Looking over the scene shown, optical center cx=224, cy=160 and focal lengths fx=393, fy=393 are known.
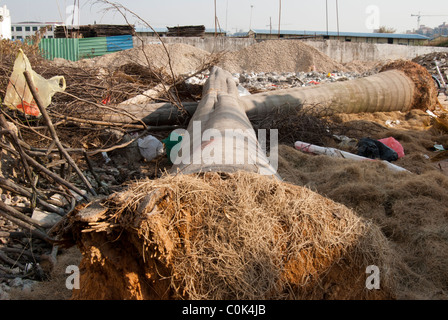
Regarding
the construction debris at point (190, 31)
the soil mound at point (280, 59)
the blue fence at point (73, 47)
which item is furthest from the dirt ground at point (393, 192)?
the construction debris at point (190, 31)

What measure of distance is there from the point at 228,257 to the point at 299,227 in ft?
1.43

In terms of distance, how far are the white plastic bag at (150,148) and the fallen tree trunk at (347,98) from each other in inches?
20.7

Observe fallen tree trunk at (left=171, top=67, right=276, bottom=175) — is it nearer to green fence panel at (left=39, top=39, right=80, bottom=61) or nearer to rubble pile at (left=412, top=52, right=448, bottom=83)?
rubble pile at (left=412, top=52, right=448, bottom=83)

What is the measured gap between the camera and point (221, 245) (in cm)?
196

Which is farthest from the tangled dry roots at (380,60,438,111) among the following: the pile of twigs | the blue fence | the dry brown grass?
the blue fence

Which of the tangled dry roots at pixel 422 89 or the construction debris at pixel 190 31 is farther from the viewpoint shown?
the construction debris at pixel 190 31

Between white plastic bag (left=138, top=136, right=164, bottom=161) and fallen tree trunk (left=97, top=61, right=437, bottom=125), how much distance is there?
0.53 metres

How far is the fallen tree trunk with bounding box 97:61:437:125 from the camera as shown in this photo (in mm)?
6480

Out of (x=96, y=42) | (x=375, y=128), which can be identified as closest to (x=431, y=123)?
(x=375, y=128)

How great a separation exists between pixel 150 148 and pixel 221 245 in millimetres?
3826

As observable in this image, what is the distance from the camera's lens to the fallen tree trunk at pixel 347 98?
648cm

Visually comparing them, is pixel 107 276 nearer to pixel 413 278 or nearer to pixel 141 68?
pixel 413 278

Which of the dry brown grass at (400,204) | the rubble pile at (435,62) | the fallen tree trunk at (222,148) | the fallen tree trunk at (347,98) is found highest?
the rubble pile at (435,62)

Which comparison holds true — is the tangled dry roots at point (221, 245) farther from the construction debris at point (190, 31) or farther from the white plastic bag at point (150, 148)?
the construction debris at point (190, 31)
